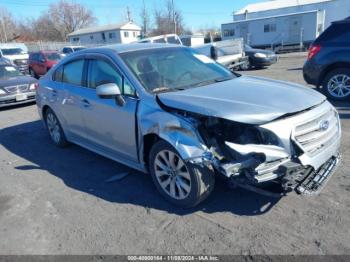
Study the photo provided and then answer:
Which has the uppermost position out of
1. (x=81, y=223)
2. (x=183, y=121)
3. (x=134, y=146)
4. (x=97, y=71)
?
(x=97, y=71)

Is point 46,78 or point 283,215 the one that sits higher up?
point 46,78

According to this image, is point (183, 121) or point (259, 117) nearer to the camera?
point (259, 117)

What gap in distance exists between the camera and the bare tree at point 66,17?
82.6m

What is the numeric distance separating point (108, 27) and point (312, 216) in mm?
64832

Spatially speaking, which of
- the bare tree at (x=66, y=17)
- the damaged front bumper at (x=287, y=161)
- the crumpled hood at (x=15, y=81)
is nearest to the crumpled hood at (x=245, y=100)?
the damaged front bumper at (x=287, y=161)

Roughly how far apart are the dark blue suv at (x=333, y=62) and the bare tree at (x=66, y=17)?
83.3 meters

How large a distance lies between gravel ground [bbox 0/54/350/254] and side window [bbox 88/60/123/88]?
1.33 metres

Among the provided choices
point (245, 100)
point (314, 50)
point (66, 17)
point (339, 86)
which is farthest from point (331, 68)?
point (66, 17)

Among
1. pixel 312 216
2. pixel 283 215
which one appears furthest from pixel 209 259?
pixel 312 216

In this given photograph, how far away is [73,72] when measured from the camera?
5297 millimetres

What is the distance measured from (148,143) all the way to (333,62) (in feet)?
18.1

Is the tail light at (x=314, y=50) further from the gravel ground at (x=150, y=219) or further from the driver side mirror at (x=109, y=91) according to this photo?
the driver side mirror at (x=109, y=91)

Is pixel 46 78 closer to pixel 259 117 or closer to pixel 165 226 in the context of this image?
pixel 165 226

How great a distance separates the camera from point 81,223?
3660mm
